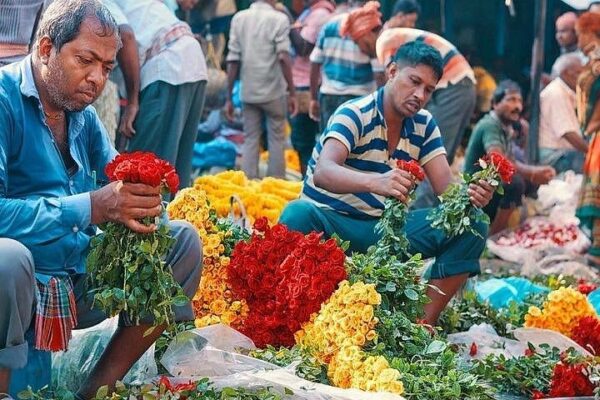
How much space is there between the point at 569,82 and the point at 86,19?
29.9 ft

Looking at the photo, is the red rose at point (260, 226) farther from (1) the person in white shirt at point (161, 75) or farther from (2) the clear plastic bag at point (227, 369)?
(1) the person in white shirt at point (161, 75)

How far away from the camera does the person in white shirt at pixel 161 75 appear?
790cm

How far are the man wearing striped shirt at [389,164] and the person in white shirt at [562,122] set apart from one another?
6.05 meters

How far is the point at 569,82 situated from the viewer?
1271 cm

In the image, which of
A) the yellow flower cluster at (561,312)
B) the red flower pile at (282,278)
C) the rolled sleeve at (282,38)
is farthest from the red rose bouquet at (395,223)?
the rolled sleeve at (282,38)

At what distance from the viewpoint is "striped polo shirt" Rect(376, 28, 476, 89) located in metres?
9.59

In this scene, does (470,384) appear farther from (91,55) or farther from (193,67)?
(193,67)

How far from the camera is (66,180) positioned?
4422mm

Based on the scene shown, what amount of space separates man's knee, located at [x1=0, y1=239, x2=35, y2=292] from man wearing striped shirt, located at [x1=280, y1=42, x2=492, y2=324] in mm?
2337

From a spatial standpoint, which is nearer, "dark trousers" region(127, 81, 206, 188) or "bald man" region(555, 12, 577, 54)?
"dark trousers" region(127, 81, 206, 188)

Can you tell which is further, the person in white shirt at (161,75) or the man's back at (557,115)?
the man's back at (557,115)

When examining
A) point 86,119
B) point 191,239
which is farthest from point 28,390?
point 86,119

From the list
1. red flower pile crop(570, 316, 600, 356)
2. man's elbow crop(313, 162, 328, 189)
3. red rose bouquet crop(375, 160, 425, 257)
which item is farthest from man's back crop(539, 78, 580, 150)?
red rose bouquet crop(375, 160, 425, 257)

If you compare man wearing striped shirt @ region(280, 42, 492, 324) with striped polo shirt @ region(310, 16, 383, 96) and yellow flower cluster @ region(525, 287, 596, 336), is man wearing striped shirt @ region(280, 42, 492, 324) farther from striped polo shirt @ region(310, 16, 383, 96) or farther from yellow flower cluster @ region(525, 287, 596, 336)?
striped polo shirt @ region(310, 16, 383, 96)
